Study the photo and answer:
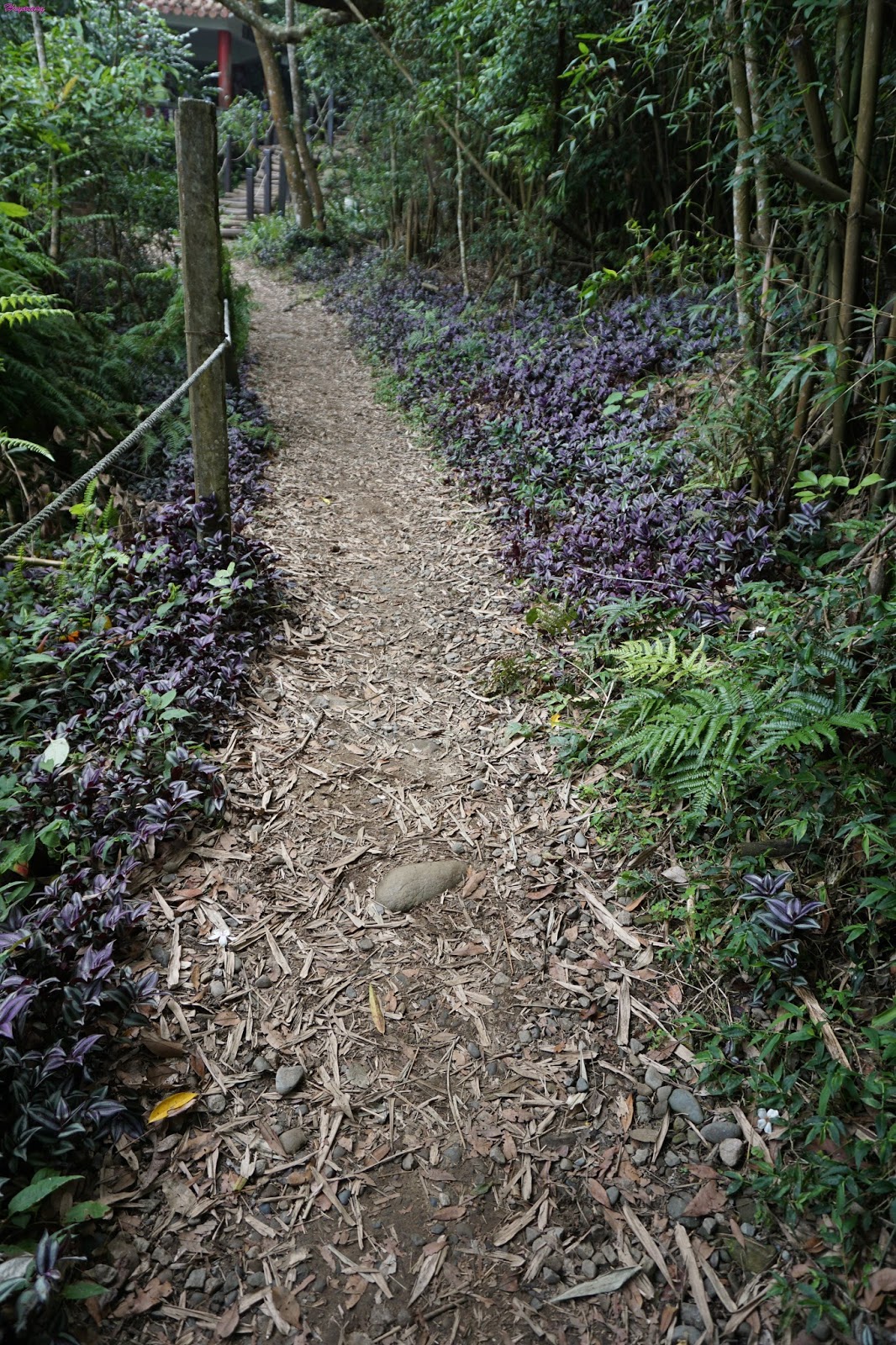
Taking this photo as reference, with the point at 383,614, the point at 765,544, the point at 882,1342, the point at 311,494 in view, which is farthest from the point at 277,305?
the point at 882,1342

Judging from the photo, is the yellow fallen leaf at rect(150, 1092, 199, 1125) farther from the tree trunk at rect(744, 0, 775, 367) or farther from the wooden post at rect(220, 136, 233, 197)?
the wooden post at rect(220, 136, 233, 197)

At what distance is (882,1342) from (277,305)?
45.4ft

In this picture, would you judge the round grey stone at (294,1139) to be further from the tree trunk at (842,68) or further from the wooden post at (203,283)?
the tree trunk at (842,68)

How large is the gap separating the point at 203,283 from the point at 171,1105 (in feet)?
11.9

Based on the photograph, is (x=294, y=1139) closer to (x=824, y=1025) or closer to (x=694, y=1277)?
(x=694, y=1277)

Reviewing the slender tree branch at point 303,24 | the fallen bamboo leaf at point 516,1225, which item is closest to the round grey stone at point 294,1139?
the fallen bamboo leaf at point 516,1225

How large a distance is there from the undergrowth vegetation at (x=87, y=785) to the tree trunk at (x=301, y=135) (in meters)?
12.7

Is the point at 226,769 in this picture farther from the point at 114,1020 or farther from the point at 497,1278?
the point at 497,1278

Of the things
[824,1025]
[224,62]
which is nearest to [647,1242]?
[824,1025]

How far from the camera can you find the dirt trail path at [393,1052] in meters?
1.78

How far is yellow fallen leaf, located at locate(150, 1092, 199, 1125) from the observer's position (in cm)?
205

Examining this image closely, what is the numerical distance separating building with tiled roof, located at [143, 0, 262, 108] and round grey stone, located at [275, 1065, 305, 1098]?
17.7m

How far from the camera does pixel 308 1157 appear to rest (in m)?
2.03

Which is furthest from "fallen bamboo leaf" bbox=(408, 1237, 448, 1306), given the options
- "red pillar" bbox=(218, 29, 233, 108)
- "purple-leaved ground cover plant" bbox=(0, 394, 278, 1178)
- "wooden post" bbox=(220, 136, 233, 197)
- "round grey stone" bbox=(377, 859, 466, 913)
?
"red pillar" bbox=(218, 29, 233, 108)
